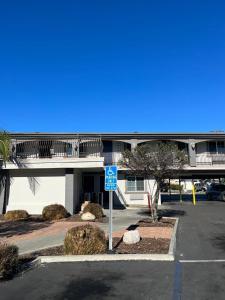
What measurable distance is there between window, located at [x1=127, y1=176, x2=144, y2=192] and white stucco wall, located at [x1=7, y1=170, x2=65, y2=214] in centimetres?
686

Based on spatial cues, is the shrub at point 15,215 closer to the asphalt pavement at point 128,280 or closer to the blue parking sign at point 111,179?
the blue parking sign at point 111,179

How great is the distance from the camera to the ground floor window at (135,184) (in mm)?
27328

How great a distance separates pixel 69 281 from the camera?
276 inches

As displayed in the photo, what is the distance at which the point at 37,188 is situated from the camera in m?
22.4

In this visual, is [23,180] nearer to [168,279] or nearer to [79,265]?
[79,265]

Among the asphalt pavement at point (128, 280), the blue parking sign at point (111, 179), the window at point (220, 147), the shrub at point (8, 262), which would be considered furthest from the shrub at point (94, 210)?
the window at point (220, 147)

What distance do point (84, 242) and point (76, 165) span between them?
1231 centimetres

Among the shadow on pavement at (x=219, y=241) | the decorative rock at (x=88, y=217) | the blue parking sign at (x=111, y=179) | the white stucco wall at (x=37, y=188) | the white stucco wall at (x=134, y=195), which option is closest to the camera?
the blue parking sign at (x=111, y=179)

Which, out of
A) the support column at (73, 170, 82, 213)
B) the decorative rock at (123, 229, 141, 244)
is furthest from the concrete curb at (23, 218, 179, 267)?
the support column at (73, 170, 82, 213)

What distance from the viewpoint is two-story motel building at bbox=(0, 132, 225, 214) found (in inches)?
850

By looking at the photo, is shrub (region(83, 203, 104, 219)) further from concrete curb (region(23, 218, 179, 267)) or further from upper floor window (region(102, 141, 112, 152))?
concrete curb (region(23, 218, 179, 267))

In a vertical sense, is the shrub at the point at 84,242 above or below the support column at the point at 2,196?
below

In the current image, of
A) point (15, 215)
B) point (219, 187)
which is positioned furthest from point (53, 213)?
point (219, 187)

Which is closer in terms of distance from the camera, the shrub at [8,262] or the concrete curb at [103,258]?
the shrub at [8,262]
